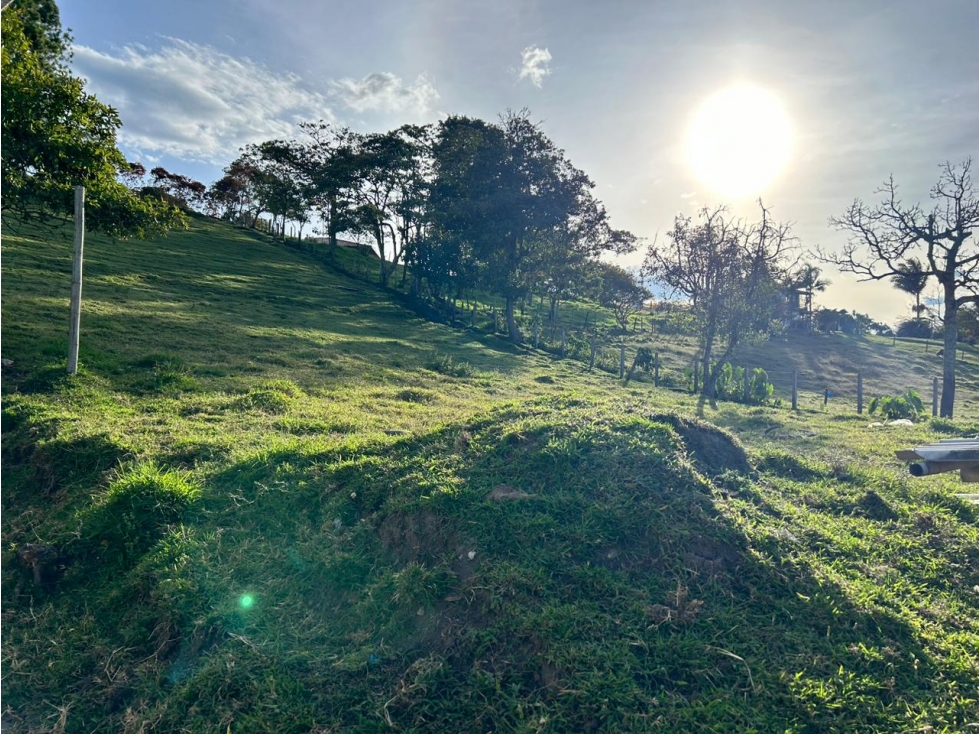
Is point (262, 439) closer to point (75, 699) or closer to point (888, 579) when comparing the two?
point (75, 699)

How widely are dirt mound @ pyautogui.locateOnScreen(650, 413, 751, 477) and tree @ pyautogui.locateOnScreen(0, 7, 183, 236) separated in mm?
11084

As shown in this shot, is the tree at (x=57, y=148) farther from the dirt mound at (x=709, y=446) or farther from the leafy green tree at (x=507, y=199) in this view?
the leafy green tree at (x=507, y=199)

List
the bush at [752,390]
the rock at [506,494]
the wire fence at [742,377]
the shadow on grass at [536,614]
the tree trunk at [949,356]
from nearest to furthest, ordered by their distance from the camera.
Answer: the shadow on grass at [536,614] < the rock at [506,494] < the tree trunk at [949,356] < the bush at [752,390] < the wire fence at [742,377]

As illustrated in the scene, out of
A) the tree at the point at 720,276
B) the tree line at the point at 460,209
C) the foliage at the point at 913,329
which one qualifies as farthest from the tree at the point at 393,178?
the foliage at the point at 913,329

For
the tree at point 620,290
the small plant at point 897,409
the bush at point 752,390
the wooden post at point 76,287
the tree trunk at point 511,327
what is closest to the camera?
the wooden post at point 76,287

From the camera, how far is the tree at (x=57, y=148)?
9625mm

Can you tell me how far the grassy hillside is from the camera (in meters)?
3.62

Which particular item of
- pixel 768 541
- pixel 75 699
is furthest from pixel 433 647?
pixel 768 541

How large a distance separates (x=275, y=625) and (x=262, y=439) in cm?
372

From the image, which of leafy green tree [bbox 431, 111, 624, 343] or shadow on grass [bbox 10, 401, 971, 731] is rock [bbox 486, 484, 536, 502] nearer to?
shadow on grass [bbox 10, 401, 971, 731]

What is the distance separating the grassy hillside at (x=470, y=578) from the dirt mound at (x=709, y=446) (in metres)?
0.06

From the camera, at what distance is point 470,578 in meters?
4.42

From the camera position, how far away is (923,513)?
6.42m

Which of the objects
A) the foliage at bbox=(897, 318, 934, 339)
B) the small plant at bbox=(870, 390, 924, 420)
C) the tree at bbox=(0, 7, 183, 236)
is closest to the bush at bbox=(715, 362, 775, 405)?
the small plant at bbox=(870, 390, 924, 420)
